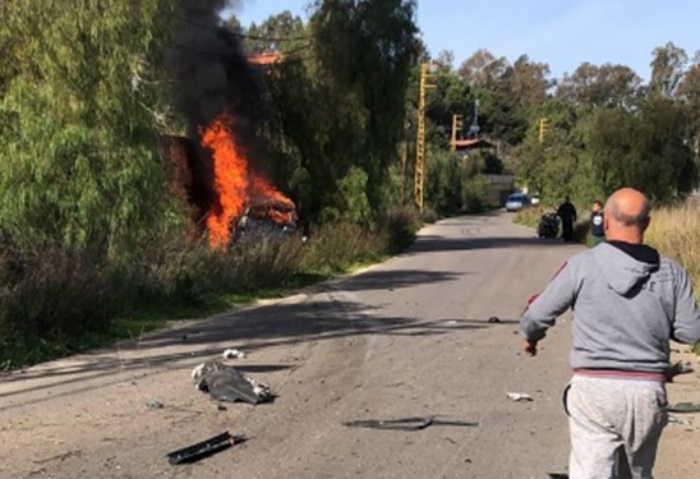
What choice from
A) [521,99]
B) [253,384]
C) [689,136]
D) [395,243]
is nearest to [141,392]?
[253,384]

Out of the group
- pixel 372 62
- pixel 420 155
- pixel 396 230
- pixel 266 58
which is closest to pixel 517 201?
pixel 420 155

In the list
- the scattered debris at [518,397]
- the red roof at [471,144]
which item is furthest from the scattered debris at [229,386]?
the red roof at [471,144]

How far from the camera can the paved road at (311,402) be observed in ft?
21.7

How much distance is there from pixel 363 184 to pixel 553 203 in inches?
1324

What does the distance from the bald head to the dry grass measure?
11.6 meters

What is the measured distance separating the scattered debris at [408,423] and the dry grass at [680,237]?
8506mm

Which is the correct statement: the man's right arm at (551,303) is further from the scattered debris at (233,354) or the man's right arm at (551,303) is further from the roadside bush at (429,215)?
the roadside bush at (429,215)

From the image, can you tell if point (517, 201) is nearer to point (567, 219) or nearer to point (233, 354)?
point (567, 219)

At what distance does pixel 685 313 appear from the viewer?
4.12m

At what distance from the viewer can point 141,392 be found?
8.92 meters

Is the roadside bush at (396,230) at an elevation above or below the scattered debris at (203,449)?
below

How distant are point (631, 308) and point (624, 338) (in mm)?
131

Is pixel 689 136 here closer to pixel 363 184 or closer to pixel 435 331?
pixel 363 184

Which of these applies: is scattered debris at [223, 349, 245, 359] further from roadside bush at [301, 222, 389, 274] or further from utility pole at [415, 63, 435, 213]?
utility pole at [415, 63, 435, 213]
